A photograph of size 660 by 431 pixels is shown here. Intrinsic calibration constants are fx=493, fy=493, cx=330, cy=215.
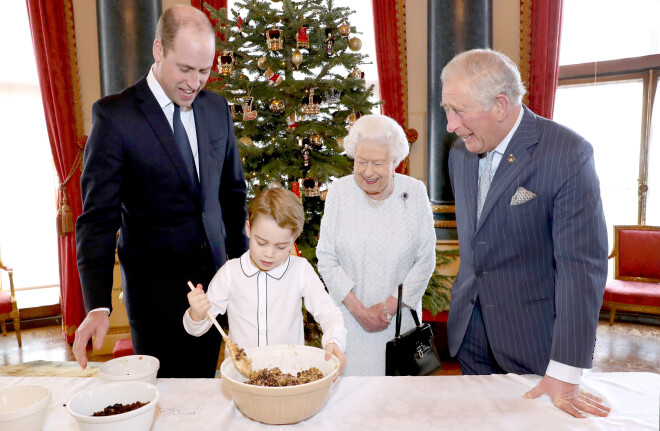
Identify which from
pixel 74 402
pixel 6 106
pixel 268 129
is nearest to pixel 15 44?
pixel 6 106

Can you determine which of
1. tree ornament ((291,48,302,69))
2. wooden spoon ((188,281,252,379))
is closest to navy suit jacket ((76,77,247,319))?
wooden spoon ((188,281,252,379))

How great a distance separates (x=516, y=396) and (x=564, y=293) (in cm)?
33

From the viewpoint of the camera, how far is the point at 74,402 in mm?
1134

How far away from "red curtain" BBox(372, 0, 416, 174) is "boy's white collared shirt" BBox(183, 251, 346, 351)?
379 cm

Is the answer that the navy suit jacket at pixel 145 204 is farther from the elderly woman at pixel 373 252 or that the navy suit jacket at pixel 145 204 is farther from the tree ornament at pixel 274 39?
the tree ornament at pixel 274 39

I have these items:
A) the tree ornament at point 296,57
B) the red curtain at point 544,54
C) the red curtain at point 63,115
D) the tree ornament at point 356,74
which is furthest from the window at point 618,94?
the red curtain at point 63,115

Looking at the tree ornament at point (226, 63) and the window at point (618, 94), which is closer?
the tree ornament at point (226, 63)

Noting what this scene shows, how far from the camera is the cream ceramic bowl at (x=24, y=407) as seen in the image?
3.52 ft

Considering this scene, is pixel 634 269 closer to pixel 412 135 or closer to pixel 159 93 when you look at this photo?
pixel 412 135

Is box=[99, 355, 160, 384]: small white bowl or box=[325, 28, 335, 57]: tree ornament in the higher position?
box=[325, 28, 335, 57]: tree ornament

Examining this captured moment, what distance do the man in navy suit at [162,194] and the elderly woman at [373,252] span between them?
0.53 metres

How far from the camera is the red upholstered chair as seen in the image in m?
4.69

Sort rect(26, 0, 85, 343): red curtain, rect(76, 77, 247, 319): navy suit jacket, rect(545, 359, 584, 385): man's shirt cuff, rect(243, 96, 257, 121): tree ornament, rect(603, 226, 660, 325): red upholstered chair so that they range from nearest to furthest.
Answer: rect(545, 359, 584, 385): man's shirt cuff
rect(76, 77, 247, 319): navy suit jacket
rect(243, 96, 257, 121): tree ornament
rect(603, 226, 660, 325): red upholstered chair
rect(26, 0, 85, 343): red curtain

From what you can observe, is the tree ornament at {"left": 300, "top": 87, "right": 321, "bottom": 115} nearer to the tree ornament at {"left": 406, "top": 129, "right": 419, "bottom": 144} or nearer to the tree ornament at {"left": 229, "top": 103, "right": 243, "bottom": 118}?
the tree ornament at {"left": 229, "top": 103, "right": 243, "bottom": 118}
